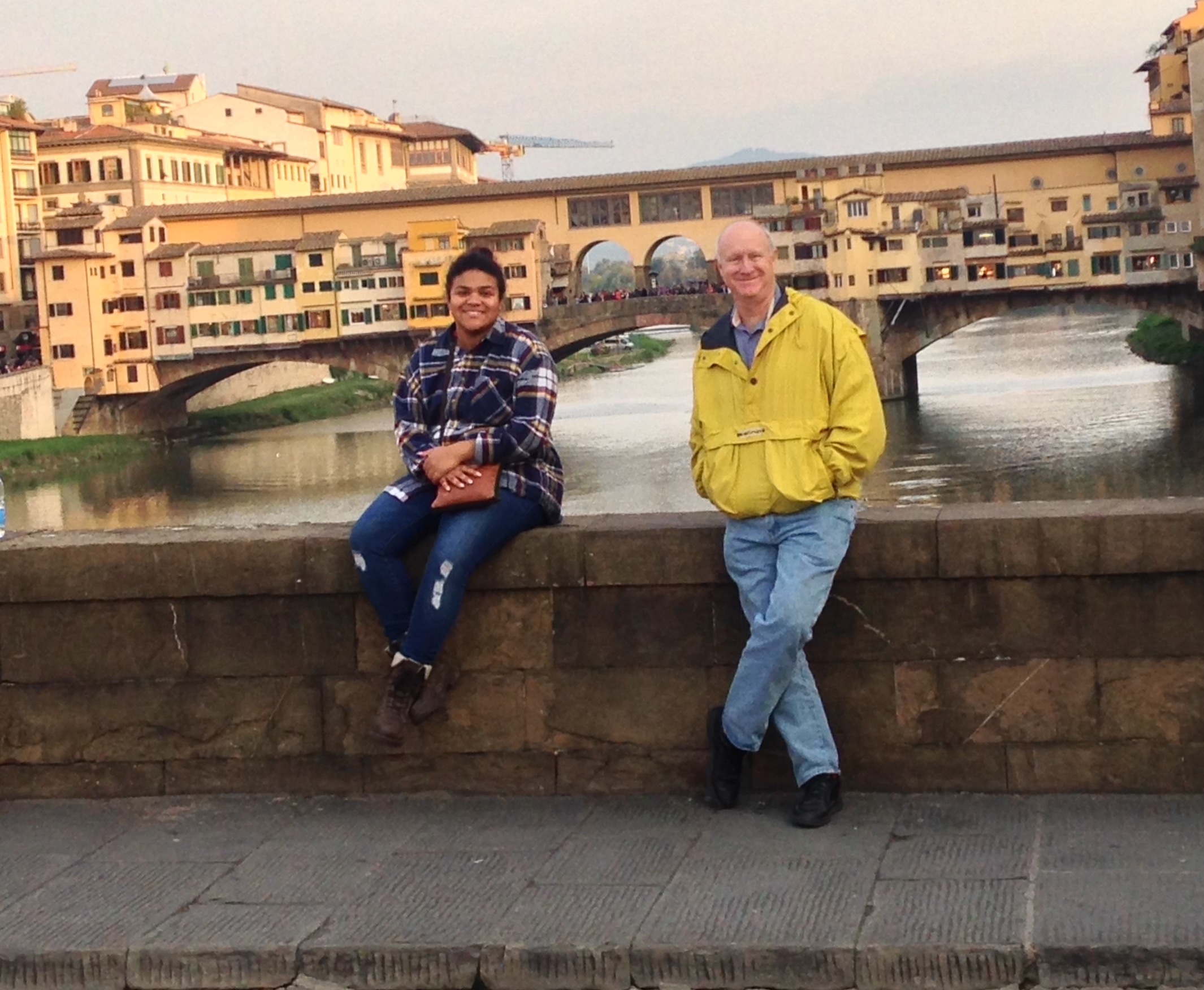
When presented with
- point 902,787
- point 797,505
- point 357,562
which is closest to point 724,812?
point 902,787

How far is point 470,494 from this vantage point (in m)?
3.91

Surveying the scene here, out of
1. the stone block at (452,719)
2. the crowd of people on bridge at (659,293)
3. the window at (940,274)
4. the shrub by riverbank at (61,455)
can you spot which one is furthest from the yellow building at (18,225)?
the stone block at (452,719)

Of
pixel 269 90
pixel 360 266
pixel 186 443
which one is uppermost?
pixel 269 90

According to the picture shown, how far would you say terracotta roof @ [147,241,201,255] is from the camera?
47156mm

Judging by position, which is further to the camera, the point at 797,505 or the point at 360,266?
the point at 360,266

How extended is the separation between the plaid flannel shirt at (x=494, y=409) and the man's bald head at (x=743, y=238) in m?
0.46

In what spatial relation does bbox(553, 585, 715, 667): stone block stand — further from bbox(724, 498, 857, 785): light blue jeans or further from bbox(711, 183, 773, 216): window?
bbox(711, 183, 773, 216): window

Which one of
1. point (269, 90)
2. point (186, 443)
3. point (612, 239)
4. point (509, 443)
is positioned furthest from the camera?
point (269, 90)

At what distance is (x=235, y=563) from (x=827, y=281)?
41636 mm

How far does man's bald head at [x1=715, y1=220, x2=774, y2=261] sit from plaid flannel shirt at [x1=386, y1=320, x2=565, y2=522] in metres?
0.46

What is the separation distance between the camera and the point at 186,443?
1742 inches

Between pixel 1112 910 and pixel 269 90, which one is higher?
pixel 269 90

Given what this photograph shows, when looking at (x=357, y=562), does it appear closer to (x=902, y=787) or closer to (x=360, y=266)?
(x=902, y=787)

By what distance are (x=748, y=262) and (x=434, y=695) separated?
104 cm
